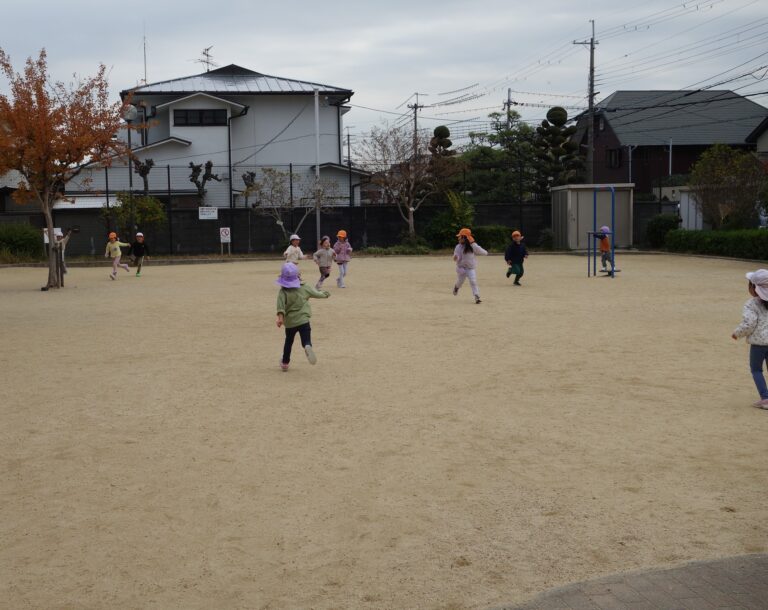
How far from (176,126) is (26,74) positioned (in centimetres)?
2439

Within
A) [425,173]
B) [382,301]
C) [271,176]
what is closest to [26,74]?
[382,301]

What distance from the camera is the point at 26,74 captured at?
24.4 m

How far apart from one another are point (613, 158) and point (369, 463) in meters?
53.8

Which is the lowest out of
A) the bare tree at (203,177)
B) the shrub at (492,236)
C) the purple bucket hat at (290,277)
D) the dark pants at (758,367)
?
the dark pants at (758,367)

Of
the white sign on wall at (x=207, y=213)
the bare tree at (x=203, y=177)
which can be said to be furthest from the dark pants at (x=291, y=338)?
the bare tree at (x=203, y=177)

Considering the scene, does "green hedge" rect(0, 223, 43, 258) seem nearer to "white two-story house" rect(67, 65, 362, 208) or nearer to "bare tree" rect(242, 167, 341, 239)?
"bare tree" rect(242, 167, 341, 239)

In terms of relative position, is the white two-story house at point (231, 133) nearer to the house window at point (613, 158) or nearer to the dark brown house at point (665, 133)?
the dark brown house at point (665, 133)

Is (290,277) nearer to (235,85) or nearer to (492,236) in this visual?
(492,236)

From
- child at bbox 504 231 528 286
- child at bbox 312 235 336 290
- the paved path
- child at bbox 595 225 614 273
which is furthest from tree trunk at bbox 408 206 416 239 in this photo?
the paved path

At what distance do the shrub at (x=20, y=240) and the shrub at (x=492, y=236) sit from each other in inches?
703

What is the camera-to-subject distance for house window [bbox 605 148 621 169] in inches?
2254

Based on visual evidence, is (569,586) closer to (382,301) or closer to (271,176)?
(382,301)

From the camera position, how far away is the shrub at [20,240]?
1412 inches

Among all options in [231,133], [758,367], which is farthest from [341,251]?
[231,133]
